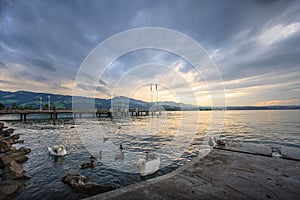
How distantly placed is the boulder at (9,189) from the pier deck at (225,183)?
166 inches

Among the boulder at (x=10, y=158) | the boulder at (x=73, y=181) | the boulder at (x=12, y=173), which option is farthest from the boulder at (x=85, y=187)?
the boulder at (x=10, y=158)

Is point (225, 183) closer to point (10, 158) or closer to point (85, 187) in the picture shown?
point (85, 187)

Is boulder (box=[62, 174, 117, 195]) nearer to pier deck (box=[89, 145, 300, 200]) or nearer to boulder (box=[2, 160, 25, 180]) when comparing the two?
pier deck (box=[89, 145, 300, 200])

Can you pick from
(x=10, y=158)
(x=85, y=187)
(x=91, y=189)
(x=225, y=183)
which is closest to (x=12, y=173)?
(x=10, y=158)

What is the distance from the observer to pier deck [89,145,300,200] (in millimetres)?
4195

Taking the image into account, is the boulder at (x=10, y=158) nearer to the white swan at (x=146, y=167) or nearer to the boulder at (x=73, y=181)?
the boulder at (x=73, y=181)

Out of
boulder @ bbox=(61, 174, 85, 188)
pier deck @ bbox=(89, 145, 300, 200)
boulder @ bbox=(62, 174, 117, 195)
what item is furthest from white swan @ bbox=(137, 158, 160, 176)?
boulder @ bbox=(61, 174, 85, 188)

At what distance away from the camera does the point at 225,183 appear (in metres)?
4.86

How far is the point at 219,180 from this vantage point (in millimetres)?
5109

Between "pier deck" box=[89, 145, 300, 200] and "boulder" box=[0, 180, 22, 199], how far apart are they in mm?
4204

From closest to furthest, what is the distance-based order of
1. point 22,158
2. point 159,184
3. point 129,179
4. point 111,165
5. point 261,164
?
point 159,184, point 261,164, point 129,179, point 111,165, point 22,158

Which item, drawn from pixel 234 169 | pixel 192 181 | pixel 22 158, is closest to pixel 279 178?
pixel 234 169

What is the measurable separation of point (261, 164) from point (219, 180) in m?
2.87

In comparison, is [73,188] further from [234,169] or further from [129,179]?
[234,169]
